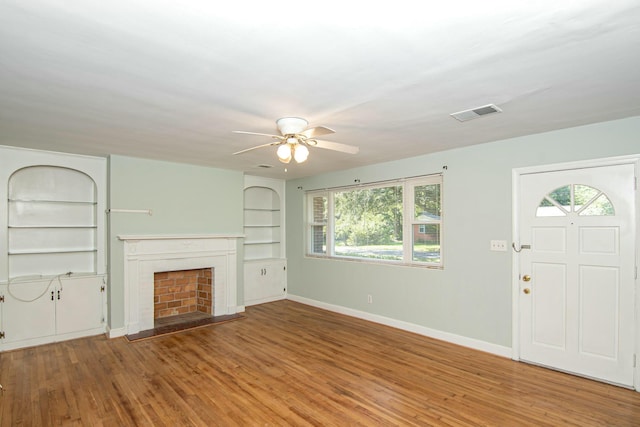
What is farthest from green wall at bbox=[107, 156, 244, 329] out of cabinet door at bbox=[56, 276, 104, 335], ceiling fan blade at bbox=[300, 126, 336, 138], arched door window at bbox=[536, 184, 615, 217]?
arched door window at bbox=[536, 184, 615, 217]

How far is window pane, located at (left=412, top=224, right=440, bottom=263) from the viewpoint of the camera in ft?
15.5

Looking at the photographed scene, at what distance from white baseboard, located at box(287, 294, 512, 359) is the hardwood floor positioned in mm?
130

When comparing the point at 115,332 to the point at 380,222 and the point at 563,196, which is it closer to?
the point at 380,222

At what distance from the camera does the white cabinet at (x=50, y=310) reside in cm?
418

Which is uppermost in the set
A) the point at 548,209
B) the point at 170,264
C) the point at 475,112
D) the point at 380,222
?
the point at 475,112

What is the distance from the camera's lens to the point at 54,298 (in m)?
4.43

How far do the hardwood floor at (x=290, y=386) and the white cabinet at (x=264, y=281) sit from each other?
1852mm

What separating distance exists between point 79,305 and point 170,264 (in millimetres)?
1226

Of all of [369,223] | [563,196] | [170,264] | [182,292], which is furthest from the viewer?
[182,292]

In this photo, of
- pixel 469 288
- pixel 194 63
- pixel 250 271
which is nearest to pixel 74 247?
pixel 250 271

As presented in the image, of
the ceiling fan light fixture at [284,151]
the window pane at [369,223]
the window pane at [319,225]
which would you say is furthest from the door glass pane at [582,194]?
the window pane at [319,225]

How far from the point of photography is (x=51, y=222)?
4.76 meters

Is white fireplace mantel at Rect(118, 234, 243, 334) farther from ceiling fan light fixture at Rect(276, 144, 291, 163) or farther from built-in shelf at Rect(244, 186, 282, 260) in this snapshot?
ceiling fan light fixture at Rect(276, 144, 291, 163)

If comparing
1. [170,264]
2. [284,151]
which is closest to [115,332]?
[170,264]
